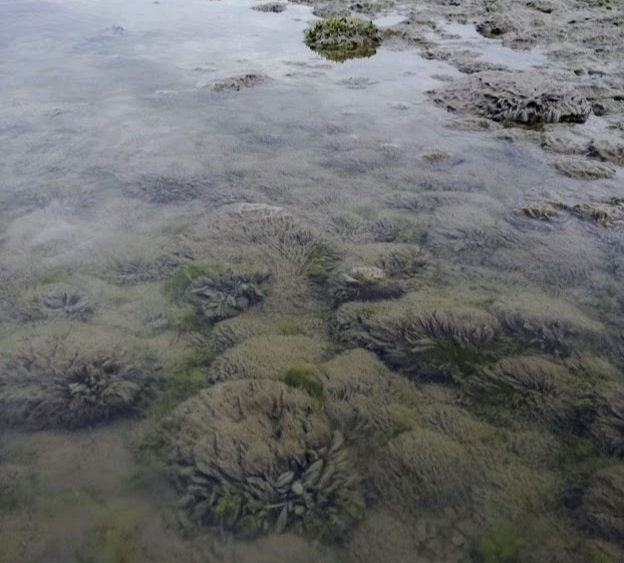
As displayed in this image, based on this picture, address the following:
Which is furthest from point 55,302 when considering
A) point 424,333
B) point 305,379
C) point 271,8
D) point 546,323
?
point 271,8

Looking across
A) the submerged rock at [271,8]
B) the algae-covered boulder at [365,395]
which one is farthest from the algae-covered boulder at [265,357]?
the submerged rock at [271,8]

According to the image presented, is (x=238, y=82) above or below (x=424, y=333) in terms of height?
above

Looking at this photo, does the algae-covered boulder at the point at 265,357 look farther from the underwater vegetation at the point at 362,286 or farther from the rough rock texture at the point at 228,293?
the underwater vegetation at the point at 362,286

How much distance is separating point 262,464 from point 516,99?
5250 mm

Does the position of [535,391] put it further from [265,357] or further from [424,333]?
[265,357]

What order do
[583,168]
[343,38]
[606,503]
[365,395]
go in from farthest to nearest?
[343,38] < [583,168] < [365,395] < [606,503]

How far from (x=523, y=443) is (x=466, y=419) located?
0.87ft

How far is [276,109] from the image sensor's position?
20.2 ft

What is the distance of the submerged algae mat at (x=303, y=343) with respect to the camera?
216 centimetres

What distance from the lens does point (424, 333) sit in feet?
10.0

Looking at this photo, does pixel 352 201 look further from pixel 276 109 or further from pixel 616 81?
pixel 616 81

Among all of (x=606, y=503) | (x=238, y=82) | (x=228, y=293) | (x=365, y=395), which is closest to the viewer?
(x=606, y=503)

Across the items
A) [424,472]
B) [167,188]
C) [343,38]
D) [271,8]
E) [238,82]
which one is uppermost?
[271,8]

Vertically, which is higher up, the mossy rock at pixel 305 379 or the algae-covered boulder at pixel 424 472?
the mossy rock at pixel 305 379
